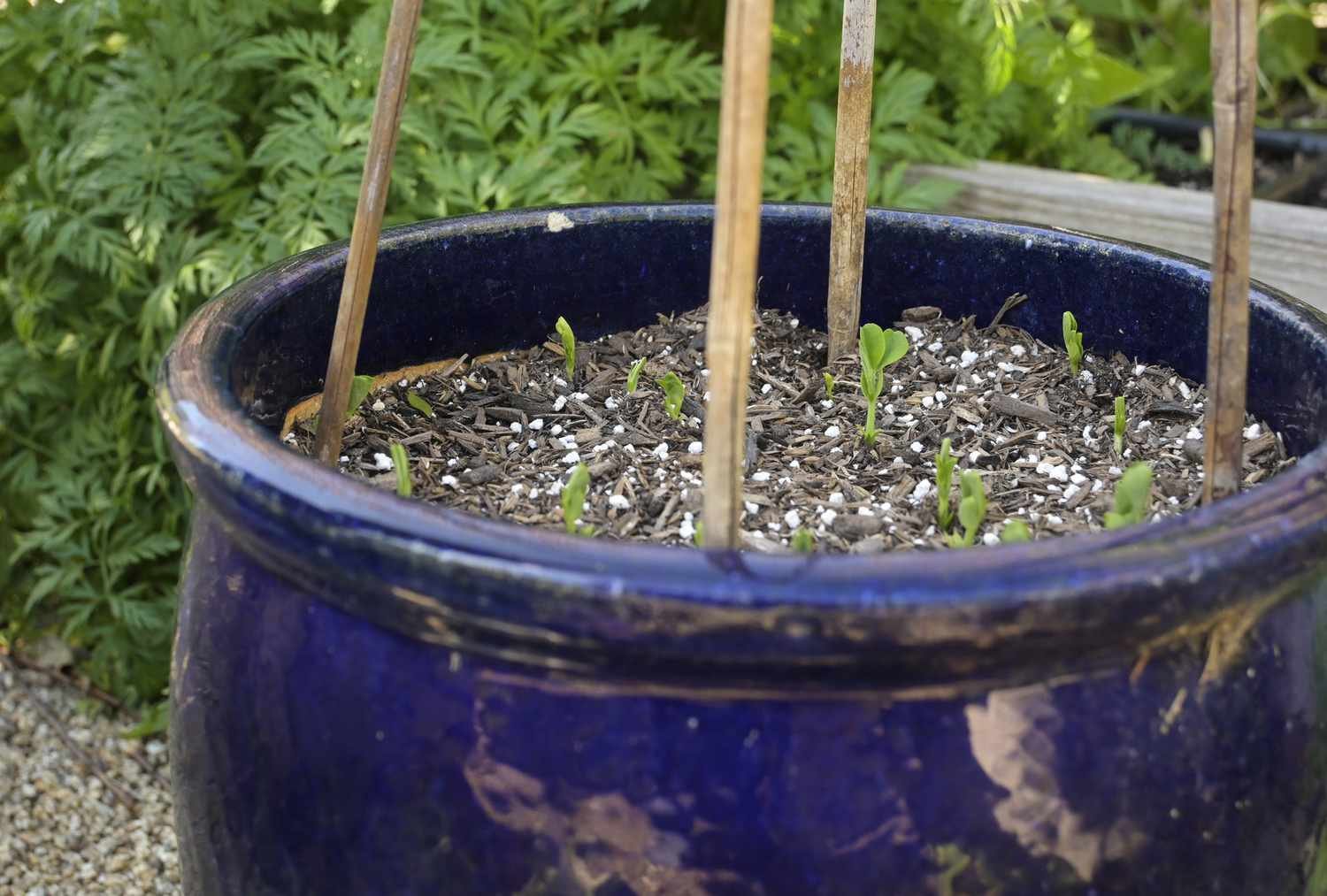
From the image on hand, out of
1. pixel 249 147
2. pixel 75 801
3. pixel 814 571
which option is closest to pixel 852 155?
pixel 814 571

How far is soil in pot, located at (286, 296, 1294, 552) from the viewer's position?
4.27ft

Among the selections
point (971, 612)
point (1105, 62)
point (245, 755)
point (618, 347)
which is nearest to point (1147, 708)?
point (971, 612)

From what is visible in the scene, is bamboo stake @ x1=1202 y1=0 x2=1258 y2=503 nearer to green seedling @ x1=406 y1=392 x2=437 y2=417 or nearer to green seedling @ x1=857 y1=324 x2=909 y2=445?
green seedling @ x1=857 y1=324 x2=909 y2=445

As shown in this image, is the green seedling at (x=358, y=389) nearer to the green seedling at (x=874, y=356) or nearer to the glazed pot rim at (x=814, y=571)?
the glazed pot rim at (x=814, y=571)

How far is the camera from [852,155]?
163 cm

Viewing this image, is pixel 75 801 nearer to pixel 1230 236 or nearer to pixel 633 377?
pixel 633 377

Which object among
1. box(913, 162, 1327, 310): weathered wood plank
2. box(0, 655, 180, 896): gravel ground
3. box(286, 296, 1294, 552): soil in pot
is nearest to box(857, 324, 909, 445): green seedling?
box(286, 296, 1294, 552): soil in pot

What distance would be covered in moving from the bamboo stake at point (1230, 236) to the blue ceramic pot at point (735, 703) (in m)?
0.08

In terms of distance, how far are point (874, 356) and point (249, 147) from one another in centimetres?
150

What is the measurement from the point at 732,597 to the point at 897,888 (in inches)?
9.6

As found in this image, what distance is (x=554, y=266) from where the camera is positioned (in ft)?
5.49

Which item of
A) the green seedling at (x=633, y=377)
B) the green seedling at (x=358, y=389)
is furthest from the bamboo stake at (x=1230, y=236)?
the green seedling at (x=358, y=389)

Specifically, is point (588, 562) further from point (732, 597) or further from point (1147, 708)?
point (1147, 708)

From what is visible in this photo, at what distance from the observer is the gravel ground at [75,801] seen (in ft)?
7.48
